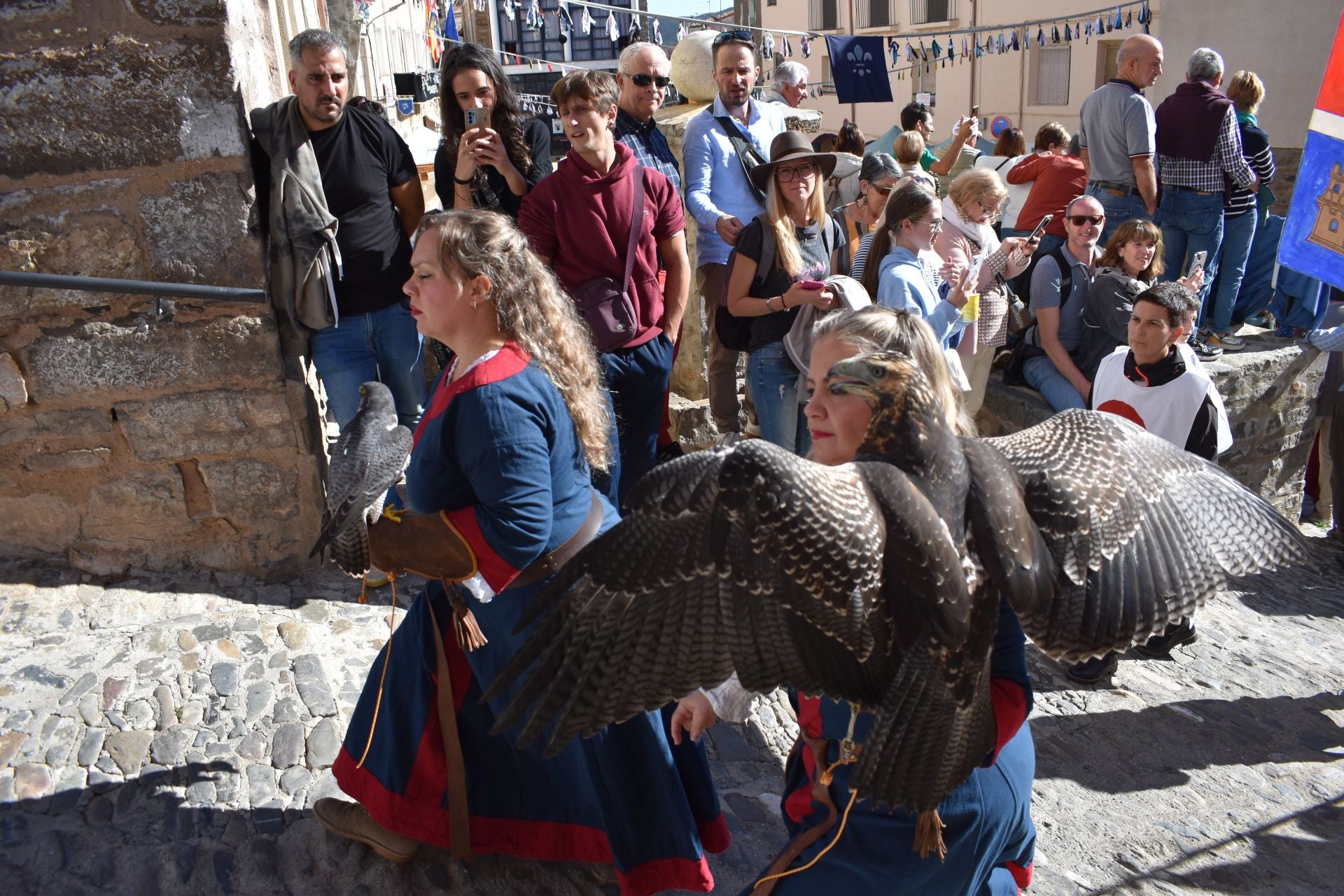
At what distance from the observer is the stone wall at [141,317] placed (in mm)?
3695

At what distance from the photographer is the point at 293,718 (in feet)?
11.1

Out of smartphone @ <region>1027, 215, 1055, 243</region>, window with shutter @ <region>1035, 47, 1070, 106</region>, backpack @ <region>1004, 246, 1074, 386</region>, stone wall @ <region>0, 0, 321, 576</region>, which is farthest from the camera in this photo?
window with shutter @ <region>1035, 47, 1070, 106</region>

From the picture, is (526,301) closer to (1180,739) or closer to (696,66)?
(1180,739)

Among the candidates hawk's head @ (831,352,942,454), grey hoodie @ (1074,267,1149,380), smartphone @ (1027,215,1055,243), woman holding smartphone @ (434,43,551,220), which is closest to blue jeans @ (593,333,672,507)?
woman holding smartphone @ (434,43,551,220)

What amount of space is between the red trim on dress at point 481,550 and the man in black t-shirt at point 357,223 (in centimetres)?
203

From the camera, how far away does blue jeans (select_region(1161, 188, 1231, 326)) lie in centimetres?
686

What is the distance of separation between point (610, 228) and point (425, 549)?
7.25 ft

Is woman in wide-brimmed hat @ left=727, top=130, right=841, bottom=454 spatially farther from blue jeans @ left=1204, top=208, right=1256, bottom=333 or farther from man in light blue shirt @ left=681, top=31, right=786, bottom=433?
blue jeans @ left=1204, top=208, right=1256, bottom=333

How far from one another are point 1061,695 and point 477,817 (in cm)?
269

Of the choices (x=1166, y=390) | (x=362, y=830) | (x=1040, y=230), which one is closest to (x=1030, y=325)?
(x=1040, y=230)

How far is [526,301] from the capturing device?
2.63 m

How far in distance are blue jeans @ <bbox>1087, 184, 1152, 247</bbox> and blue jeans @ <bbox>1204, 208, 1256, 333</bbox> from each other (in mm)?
693

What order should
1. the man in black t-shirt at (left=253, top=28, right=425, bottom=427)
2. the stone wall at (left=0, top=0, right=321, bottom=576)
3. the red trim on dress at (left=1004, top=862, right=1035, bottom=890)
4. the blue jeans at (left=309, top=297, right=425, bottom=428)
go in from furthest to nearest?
the blue jeans at (left=309, top=297, right=425, bottom=428) < the man in black t-shirt at (left=253, top=28, right=425, bottom=427) < the stone wall at (left=0, top=0, right=321, bottom=576) < the red trim on dress at (left=1004, top=862, right=1035, bottom=890)

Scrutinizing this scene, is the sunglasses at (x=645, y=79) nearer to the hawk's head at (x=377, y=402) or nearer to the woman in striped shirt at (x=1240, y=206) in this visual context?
the hawk's head at (x=377, y=402)
